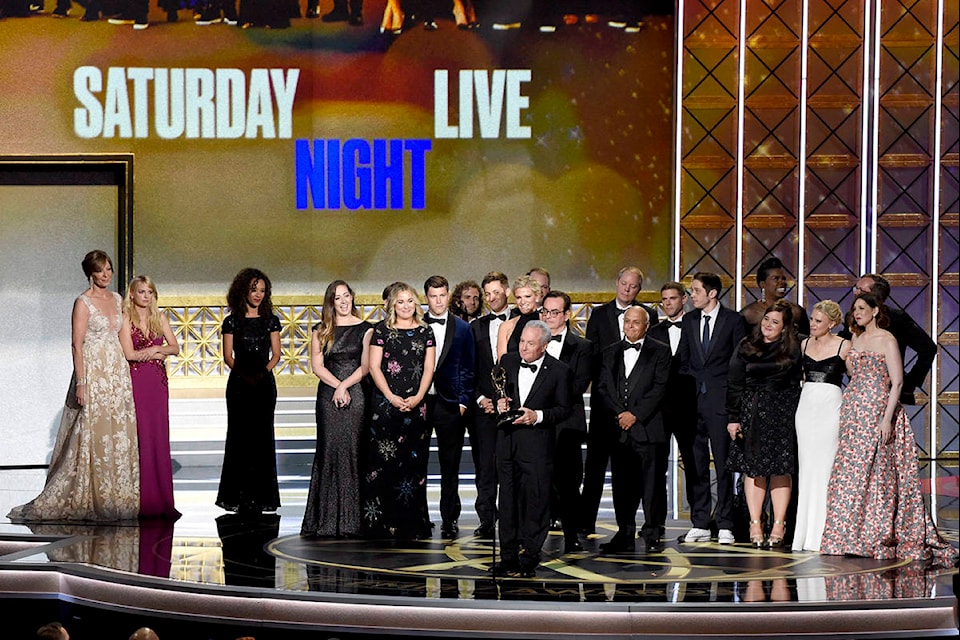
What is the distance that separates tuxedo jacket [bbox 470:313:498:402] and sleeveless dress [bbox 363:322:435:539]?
0.33 meters

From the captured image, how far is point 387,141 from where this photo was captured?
11.3 meters

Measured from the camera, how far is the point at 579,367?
6664mm

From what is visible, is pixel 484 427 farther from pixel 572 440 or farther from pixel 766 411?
pixel 766 411

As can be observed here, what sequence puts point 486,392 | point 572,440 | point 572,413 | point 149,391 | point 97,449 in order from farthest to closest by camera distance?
point 149,391 < point 97,449 < point 486,392 < point 572,440 < point 572,413

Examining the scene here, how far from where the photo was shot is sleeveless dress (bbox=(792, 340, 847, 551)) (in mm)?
6699

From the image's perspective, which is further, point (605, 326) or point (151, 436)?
point (151, 436)

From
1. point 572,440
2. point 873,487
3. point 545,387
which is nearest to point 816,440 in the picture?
point 873,487

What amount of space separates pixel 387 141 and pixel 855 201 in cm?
419

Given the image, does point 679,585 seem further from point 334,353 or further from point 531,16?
point 531,16

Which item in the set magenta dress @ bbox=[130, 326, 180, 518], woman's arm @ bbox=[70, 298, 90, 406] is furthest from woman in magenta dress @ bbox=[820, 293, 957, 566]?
woman's arm @ bbox=[70, 298, 90, 406]

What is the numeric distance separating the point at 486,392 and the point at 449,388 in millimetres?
286

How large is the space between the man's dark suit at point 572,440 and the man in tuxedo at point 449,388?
25.8 inches

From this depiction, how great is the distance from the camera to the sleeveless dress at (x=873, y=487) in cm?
639

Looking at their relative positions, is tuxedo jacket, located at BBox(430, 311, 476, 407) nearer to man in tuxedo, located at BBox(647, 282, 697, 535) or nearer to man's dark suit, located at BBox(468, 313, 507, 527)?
man's dark suit, located at BBox(468, 313, 507, 527)
